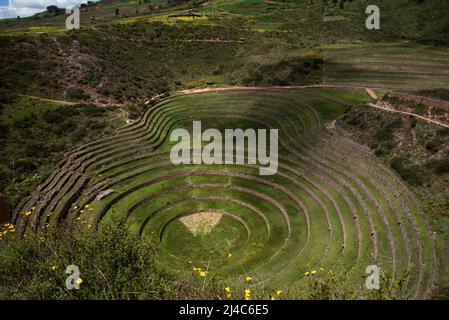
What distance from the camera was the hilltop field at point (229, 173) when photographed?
15555 millimetres

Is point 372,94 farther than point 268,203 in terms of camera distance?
Yes

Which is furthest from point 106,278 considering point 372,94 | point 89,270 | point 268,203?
point 372,94

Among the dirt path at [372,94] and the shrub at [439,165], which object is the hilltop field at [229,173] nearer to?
the shrub at [439,165]

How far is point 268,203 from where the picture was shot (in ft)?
104

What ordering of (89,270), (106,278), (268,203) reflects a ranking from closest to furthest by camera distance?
1. (106,278)
2. (89,270)
3. (268,203)

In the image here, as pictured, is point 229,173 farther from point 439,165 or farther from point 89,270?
point 89,270

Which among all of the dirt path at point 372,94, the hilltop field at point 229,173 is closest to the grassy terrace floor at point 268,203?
the hilltop field at point 229,173

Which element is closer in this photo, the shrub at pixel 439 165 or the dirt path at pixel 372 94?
the shrub at pixel 439 165

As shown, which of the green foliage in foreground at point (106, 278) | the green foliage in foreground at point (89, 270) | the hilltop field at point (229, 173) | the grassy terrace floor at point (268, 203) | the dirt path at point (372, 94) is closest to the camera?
the green foliage in foreground at point (106, 278)

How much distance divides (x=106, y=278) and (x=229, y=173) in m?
24.0

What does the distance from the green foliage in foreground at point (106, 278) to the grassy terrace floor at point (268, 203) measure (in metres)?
3.24

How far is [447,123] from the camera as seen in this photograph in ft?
94.7

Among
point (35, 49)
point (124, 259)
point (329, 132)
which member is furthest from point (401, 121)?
point (35, 49)

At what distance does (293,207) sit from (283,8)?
9362 cm
